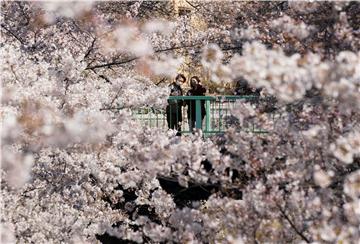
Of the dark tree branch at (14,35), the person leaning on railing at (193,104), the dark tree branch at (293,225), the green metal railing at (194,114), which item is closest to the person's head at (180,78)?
the person leaning on railing at (193,104)

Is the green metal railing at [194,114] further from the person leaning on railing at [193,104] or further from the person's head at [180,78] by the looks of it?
the person's head at [180,78]

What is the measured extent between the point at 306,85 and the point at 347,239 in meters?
1.64

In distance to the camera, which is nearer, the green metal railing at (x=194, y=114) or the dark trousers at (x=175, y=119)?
the green metal railing at (x=194, y=114)

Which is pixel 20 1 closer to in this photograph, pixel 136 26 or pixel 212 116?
pixel 136 26

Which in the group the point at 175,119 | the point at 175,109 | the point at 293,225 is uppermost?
the point at 175,109

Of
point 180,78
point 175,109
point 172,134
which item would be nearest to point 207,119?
point 175,109

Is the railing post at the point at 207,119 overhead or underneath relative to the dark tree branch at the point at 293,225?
overhead

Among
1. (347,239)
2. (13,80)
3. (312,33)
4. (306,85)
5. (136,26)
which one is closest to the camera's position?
(306,85)

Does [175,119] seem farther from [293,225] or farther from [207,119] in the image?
[293,225]

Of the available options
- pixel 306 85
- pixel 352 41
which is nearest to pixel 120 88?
pixel 352 41

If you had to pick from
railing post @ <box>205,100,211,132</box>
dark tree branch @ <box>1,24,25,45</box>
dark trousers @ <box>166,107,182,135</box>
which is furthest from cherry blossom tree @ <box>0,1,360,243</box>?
railing post @ <box>205,100,211,132</box>

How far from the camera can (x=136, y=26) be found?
42.4ft

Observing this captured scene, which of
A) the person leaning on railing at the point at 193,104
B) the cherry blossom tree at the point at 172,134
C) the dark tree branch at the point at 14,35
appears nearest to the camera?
the cherry blossom tree at the point at 172,134

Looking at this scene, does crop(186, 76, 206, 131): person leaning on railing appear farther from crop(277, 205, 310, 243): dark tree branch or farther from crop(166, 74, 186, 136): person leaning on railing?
crop(277, 205, 310, 243): dark tree branch
